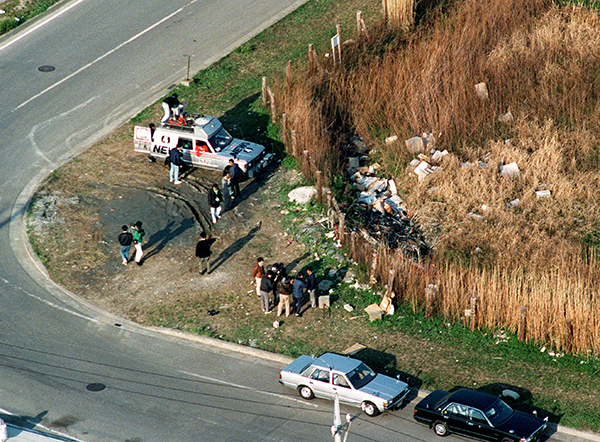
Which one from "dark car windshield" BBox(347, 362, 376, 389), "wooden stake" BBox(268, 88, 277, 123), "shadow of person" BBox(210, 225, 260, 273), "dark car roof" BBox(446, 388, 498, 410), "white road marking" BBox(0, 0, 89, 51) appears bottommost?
"dark car roof" BBox(446, 388, 498, 410)

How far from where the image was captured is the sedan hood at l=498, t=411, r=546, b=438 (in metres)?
18.7

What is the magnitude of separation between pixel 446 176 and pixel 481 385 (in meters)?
8.94

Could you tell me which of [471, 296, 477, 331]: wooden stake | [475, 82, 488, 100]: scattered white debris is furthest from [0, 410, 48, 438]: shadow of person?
[475, 82, 488, 100]: scattered white debris

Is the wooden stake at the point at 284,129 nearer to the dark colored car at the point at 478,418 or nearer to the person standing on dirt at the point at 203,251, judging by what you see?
the person standing on dirt at the point at 203,251

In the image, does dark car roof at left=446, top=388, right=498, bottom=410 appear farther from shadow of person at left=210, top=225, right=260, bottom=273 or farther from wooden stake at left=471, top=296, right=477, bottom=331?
shadow of person at left=210, top=225, right=260, bottom=273

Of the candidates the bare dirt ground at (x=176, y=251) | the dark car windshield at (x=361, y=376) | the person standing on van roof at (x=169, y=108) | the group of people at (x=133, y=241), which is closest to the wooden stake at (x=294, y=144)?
the bare dirt ground at (x=176, y=251)

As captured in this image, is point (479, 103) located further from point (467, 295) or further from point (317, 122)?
point (467, 295)

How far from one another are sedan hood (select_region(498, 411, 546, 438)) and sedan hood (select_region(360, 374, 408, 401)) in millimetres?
2457

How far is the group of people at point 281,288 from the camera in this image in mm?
23141

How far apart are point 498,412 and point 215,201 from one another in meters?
11.6

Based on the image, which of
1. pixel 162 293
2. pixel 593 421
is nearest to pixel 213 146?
pixel 162 293

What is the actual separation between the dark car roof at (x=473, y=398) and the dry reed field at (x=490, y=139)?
335 cm

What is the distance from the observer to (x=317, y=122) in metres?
30.2

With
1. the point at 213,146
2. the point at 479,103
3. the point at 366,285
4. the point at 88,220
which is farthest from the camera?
the point at 479,103
